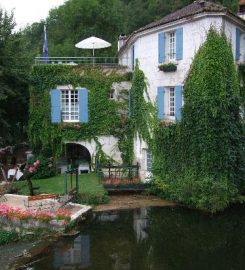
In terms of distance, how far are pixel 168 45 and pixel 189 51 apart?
172cm

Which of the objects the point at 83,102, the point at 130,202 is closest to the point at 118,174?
the point at 130,202

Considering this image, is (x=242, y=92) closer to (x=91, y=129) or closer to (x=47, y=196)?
(x=91, y=129)

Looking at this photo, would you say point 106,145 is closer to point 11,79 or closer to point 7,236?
point 11,79

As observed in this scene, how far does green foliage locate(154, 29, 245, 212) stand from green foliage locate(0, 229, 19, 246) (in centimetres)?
781

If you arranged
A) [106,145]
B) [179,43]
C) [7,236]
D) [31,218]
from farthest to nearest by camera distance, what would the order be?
[106,145] → [179,43] → [31,218] → [7,236]

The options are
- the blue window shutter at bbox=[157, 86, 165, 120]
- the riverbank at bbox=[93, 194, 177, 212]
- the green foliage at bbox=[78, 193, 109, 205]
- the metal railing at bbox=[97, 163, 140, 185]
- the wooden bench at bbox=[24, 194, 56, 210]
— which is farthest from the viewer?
the metal railing at bbox=[97, 163, 140, 185]

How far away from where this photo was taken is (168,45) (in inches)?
842

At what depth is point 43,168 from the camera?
2391cm

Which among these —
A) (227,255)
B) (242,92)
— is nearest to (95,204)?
(227,255)

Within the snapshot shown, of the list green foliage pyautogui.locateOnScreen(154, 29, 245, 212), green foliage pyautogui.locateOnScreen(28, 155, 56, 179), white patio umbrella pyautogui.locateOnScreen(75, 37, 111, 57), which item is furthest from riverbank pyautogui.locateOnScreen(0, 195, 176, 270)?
white patio umbrella pyautogui.locateOnScreen(75, 37, 111, 57)

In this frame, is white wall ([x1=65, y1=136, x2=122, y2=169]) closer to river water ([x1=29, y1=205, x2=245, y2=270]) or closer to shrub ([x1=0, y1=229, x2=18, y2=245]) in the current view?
river water ([x1=29, y1=205, x2=245, y2=270])

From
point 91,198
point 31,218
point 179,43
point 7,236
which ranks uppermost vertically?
point 179,43

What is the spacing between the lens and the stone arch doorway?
1009 inches

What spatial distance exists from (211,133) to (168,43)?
522cm
